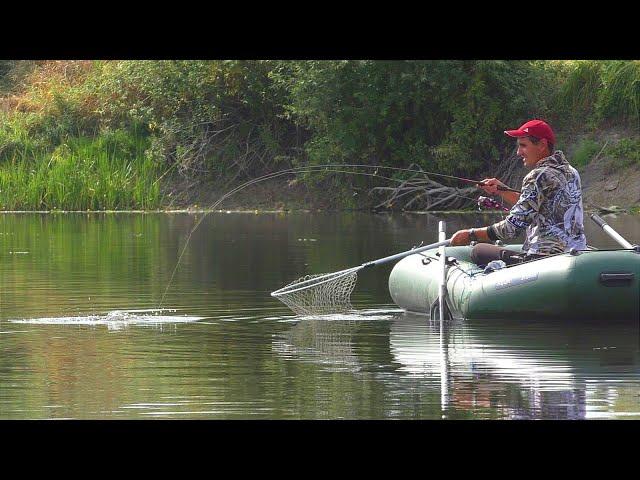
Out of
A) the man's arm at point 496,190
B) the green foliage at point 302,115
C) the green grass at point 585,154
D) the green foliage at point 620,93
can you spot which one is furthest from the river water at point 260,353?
the green foliage at point 620,93

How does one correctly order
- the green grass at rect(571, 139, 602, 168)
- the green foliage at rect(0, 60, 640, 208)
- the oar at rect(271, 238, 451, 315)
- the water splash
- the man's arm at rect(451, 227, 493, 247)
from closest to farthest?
the man's arm at rect(451, 227, 493, 247)
the water splash
the oar at rect(271, 238, 451, 315)
the green grass at rect(571, 139, 602, 168)
the green foliage at rect(0, 60, 640, 208)

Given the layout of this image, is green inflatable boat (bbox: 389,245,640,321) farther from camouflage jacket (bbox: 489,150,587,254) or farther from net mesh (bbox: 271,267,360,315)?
net mesh (bbox: 271,267,360,315)

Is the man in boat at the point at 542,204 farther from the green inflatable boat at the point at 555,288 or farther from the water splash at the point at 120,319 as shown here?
the water splash at the point at 120,319

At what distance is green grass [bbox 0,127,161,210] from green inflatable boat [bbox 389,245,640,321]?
1833cm

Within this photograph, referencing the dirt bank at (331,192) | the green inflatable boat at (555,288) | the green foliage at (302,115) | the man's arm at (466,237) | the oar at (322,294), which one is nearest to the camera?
the green inflatable boat at (555,288)

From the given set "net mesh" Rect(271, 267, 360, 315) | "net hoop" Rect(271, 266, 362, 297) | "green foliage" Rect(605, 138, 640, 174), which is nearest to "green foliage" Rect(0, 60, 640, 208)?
"green foliage" Rect(605, 138, 640, 174)

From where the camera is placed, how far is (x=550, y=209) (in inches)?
424

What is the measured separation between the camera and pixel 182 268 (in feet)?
52.3

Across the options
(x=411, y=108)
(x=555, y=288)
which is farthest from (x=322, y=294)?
(x=411, y=108)

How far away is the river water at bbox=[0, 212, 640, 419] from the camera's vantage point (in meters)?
7.62

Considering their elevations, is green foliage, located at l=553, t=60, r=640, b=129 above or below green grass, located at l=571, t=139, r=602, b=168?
above

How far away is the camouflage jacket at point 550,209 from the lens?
423 inches

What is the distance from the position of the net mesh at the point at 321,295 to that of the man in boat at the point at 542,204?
1.14 meters
